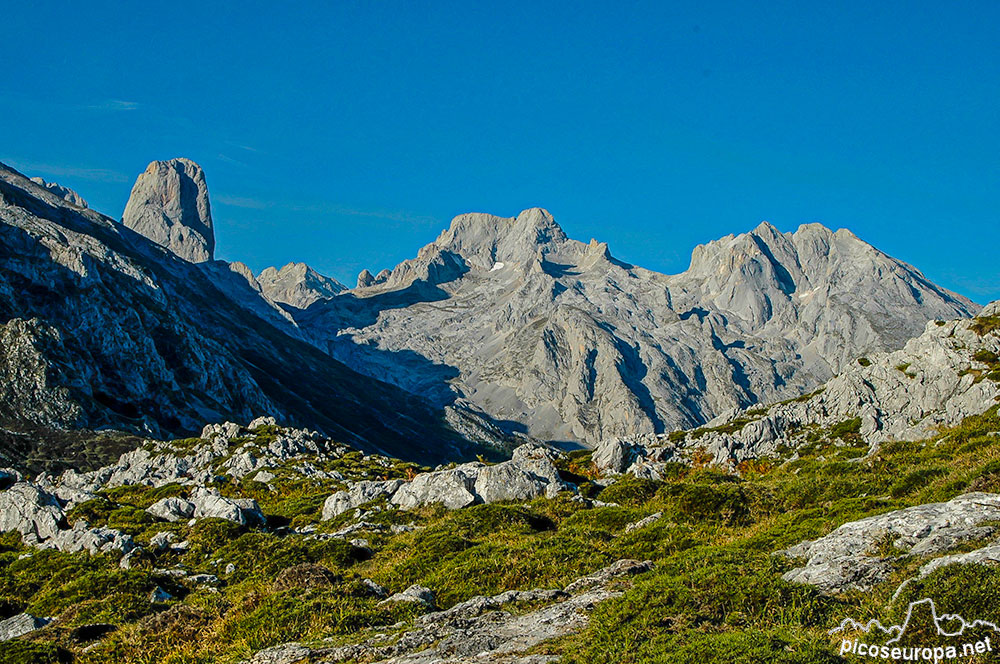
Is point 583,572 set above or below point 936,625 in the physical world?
above

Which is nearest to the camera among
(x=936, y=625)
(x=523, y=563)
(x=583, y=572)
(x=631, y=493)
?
(x=936, y=625)

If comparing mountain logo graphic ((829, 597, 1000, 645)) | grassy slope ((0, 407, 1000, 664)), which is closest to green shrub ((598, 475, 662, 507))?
grassy slope ((0, 407, 1000, 664))

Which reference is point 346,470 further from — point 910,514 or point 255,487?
point 910,514

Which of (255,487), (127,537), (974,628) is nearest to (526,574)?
(974,628)

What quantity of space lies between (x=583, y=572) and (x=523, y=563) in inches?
79.6

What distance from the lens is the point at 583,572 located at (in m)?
22.0

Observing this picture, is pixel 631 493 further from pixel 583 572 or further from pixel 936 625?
pixel 936 625

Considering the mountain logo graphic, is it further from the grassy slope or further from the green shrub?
the green shrub

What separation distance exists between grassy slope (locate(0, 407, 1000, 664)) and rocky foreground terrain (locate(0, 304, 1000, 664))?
84mm

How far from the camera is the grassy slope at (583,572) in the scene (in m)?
14.0

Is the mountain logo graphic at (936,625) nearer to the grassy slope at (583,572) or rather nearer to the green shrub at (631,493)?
the grassy slope at (583,572)

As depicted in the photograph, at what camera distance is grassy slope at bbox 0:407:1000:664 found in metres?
14.0

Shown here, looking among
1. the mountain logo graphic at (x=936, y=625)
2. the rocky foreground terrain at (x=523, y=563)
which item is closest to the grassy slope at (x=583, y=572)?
the rocky foreground terrain at (x=523, y=563)

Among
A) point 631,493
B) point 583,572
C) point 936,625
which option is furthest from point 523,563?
point 631,493
